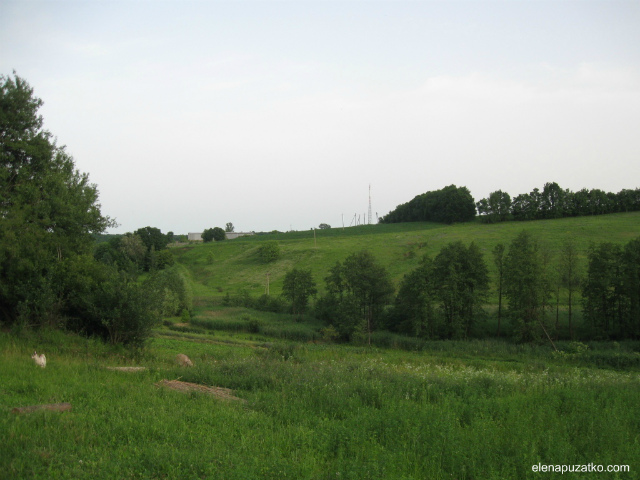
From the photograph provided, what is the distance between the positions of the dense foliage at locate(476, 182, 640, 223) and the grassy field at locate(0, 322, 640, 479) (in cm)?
9374

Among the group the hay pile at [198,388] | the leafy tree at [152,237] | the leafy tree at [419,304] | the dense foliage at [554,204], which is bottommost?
the leafy tree at [419,304]

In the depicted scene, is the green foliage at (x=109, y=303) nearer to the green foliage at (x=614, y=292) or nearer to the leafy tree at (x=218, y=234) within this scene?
the green foliage at (x=614, y=292)

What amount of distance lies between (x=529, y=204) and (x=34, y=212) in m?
99.5

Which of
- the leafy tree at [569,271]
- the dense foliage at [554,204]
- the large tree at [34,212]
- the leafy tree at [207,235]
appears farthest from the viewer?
the leafy tree at [207,235]

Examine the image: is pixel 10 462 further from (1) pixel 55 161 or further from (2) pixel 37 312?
(1) pixel 55 161

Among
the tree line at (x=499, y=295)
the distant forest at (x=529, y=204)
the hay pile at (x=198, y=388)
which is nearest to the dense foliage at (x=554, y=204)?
the distant forest at (x=529, y=204)

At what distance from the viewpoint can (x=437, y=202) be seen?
368ft

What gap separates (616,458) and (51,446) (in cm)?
817

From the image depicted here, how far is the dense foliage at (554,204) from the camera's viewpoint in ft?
299

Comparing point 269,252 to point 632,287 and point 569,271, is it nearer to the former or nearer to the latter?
point 569,271

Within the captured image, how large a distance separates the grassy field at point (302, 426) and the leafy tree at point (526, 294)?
80.5 feet

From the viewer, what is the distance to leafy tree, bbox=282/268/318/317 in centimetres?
4919

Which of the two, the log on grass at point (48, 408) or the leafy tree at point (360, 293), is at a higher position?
the log on grass at point (48, 408)

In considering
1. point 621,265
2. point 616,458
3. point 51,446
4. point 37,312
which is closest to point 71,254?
point 37,312
